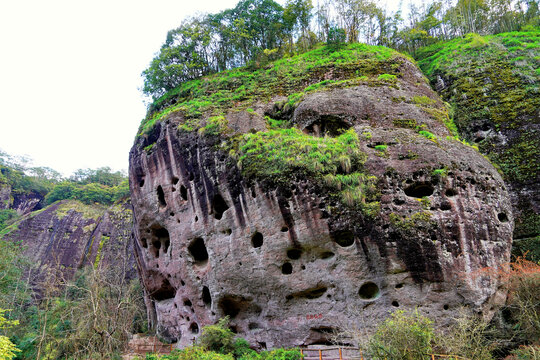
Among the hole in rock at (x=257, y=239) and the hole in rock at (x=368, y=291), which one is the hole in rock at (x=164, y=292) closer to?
the hole in rock at (x=257, y=239)

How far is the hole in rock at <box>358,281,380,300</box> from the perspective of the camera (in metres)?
10.9

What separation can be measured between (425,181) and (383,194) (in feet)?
4.95

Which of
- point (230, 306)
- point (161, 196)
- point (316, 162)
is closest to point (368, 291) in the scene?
point (316, 162)


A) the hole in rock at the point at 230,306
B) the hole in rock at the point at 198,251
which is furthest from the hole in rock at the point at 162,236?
the hole in rock at the point at 230,306

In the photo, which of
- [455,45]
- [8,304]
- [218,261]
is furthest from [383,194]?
[8,304]

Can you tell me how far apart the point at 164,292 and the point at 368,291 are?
1058 cm

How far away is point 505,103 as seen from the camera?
15.3 m

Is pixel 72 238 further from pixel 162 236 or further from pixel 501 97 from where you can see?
pixel 501 97

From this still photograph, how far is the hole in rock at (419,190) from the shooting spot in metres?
11.1

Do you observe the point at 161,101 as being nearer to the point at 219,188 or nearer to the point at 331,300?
the point at 219,188

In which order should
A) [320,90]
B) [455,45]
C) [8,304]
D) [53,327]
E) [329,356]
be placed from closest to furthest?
[329,356], [320,90], [53,327], [455,45], [8,304]

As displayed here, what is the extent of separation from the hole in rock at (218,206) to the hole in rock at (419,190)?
7.15m

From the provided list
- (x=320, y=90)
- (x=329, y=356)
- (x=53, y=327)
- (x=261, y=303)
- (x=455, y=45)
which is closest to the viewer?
(x=329, y=356)

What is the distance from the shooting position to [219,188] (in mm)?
13539
